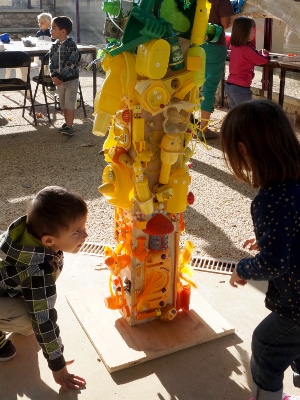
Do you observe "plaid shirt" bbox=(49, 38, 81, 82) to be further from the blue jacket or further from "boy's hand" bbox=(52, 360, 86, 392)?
the blue jacket

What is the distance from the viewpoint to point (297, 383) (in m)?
2.26

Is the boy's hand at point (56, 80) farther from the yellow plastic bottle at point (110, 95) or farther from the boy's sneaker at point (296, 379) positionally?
the boy's sneaker at point (296, 379)

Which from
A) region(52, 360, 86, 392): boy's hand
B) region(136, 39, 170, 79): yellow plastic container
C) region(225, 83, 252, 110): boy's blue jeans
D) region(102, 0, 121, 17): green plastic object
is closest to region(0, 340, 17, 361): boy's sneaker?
region(52, 360, 86, 392): boy's hand

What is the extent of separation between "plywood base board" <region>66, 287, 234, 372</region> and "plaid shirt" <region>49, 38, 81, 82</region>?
4.02 meters

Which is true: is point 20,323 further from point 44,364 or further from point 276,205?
point 276,205

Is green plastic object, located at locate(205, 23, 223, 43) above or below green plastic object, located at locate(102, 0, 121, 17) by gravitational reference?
below

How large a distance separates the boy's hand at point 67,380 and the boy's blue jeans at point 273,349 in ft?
2.66

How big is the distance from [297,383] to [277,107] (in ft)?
4.03

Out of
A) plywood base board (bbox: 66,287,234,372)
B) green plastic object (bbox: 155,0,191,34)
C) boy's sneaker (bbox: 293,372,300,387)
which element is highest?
green plastic object (bbox: 155,0,191,34)

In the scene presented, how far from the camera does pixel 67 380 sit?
2.30m

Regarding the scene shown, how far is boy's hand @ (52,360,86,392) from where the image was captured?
226cm

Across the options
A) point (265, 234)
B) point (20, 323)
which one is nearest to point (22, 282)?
point (20, 323)

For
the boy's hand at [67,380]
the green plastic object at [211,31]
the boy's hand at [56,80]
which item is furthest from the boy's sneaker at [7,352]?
A: the boy's hand at [56,80]

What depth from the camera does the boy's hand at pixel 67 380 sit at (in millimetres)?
2262
